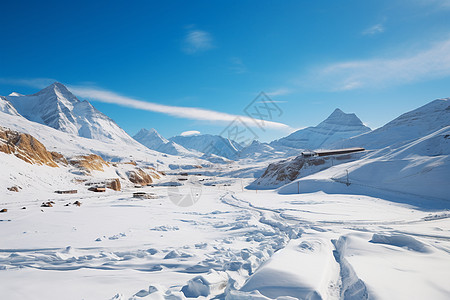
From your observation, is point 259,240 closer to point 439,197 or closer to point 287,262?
point 287,262

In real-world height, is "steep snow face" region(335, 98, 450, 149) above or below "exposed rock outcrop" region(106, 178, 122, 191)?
above

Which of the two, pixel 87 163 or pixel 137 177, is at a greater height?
pixel 87 163

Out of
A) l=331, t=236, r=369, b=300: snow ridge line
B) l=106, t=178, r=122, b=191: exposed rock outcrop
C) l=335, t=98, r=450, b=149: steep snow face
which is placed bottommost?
l=331, t=236, r=369, b=300: snow ridge line

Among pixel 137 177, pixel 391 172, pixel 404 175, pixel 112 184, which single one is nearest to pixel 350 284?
pixel 404 175

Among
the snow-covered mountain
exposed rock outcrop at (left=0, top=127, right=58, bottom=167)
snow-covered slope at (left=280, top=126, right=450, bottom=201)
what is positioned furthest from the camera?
exposed rock outcrop at (left=0, top=127, right=58, bottom=167)

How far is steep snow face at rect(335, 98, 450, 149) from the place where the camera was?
223ft

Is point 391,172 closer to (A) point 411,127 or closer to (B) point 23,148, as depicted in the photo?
(B) point 23,148

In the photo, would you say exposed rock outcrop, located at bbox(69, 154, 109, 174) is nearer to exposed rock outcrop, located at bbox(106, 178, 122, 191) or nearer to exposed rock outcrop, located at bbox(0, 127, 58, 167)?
exposed rock outcrop, located at bbox(106, 178, 122, 191)

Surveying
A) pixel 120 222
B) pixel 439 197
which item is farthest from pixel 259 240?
pixel 439 197

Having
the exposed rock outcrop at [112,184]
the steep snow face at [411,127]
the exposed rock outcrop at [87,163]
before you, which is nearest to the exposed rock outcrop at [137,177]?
the exposed rock outcrop at [87,163]

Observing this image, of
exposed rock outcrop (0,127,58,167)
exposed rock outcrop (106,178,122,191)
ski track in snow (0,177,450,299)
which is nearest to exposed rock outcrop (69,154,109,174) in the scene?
exposed rock outcrop (106,178,122,191)

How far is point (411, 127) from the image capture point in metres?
72.4

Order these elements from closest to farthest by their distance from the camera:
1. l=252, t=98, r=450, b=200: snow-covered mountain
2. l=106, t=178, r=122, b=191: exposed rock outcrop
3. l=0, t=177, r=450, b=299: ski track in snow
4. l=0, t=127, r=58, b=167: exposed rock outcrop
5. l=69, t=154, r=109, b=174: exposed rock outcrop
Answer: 1. l=0, t=177, r=450, b=299: ski track in snow
2. l=252, t=98, r=450, b=200: snow-covered mountain
3. l=0, t=127, r=58, b=167: exposed rock outcrop
4. l=106, t=178, r=122, b=191: exposed rock outcrop
5. l=69, t=154, r=109, b=174: exposed rock outcrop

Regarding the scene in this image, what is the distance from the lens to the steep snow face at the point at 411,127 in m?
67.9
